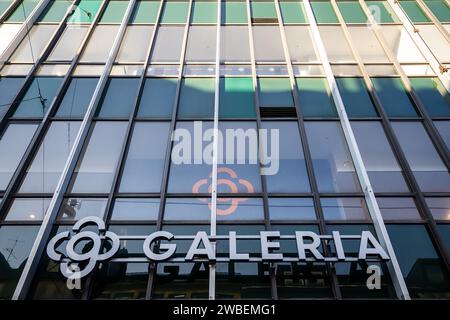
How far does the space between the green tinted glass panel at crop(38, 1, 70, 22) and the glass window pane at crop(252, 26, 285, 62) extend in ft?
27.5

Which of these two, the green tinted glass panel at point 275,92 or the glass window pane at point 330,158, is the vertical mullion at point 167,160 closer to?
the green tinted glass panel at point 275,92

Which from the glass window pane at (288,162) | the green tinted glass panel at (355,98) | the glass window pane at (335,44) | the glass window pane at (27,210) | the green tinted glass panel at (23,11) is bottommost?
the glass window pane at (27,210)

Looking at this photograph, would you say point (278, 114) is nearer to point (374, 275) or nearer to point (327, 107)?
point (327, 107)

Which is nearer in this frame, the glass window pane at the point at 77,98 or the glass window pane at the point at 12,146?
the glass window pane at the point at 12,146

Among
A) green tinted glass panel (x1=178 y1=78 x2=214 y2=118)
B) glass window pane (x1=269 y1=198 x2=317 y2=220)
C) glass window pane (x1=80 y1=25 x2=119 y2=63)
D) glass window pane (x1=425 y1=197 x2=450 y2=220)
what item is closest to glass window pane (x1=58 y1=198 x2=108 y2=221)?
green tinted glass panel (x1=178 y1=78 x2=214 y2=118)

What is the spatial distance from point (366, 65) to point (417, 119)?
304 cm

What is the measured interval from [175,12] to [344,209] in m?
11.6

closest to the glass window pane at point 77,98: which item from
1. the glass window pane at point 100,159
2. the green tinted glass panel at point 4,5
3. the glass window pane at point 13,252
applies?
the glass window pane at point 100,159

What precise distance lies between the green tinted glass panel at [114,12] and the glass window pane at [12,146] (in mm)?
6491

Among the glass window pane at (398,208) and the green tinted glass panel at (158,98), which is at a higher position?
the green tinted glass panel at (158,98)

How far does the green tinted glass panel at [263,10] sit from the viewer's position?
16.3 m

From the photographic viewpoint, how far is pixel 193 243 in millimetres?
8852

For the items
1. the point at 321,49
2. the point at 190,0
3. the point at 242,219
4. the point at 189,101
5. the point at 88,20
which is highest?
the point at 190,0

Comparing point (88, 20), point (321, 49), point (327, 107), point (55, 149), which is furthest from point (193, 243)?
point (88, 20)
